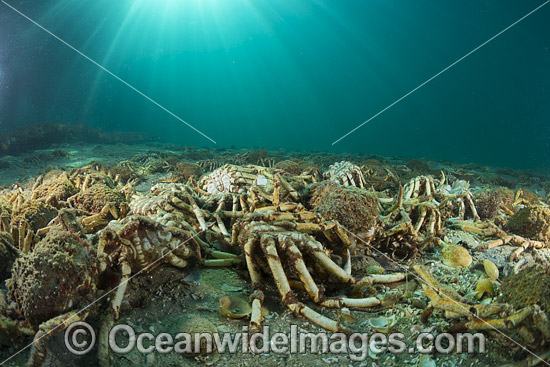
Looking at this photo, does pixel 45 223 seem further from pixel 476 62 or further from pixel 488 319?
pixel 476 62

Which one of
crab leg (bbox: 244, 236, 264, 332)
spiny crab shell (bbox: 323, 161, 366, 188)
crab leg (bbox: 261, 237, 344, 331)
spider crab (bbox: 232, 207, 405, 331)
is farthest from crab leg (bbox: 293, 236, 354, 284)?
spiny crab shell (bbox: 323, 161, 366, 188)

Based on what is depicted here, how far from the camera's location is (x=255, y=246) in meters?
2.56

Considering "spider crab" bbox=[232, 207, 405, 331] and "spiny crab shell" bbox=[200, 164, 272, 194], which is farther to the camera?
"spiny crab shell" bbox=[200, 164, 272, 194]

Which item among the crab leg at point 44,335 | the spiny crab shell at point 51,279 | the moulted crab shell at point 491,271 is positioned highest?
the spiny crab shell at point 51,279

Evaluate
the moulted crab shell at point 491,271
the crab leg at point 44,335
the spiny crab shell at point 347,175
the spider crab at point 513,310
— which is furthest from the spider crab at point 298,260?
the spiny crab shell at point 347,175

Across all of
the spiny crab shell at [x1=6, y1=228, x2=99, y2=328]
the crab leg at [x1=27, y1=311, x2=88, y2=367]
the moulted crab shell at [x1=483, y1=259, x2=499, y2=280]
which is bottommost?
the moulted crab shell at [x1=483, y1=259, x2=499, y2=280]

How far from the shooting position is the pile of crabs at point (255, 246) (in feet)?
5.73

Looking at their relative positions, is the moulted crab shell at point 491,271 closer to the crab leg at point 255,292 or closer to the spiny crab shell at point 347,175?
the crab leg at point 255,292

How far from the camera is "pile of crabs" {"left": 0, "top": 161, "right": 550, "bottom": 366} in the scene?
1.75 m

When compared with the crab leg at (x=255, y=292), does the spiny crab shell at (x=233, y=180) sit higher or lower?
higher

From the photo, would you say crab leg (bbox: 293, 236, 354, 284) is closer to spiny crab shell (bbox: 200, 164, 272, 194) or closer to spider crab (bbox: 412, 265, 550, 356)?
spider crab (bbox: 412, 265, 550, 356)

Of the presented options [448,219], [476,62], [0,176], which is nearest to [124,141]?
[0,176]

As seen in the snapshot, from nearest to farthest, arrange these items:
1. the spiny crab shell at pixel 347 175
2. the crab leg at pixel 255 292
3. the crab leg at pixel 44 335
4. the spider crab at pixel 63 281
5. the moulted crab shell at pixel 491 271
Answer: the crab leg at pixel 44 335 → the spider crab at pixel 63 281 → the crab leg at pixel 255 292 → the moulted crab shell at pixel 491 271 → the spiny crab shell at pixel 347 175

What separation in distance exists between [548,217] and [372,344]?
3.94 meters
